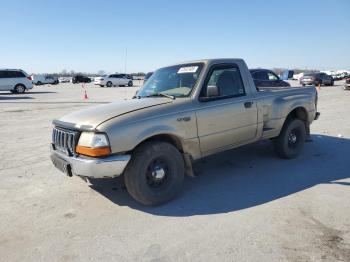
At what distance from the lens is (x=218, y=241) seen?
130 inches

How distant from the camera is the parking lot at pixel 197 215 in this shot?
3162mm

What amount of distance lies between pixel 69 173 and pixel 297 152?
435 cm

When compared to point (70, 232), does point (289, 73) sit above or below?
above

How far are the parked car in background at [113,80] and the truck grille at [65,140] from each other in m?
39.2

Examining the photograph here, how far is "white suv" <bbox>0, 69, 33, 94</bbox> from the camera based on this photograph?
84.2 feet

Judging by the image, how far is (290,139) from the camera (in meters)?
6.25

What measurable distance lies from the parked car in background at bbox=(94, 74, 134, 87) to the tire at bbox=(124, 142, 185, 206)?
3972cm

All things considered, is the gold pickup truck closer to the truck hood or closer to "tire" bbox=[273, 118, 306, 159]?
the truck hood

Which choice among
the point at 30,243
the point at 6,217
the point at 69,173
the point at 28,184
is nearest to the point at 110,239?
the point at 30,243

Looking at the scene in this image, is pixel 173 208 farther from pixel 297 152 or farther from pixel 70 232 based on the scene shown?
pixel 297 152

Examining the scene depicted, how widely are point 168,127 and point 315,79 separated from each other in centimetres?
3266

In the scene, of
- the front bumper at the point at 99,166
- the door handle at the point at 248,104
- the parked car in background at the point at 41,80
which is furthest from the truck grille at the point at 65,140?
the parked car in background at the point at 41,80

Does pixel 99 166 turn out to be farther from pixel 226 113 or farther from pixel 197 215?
pixel 226 113

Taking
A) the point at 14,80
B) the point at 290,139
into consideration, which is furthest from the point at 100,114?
the point at 14,80
